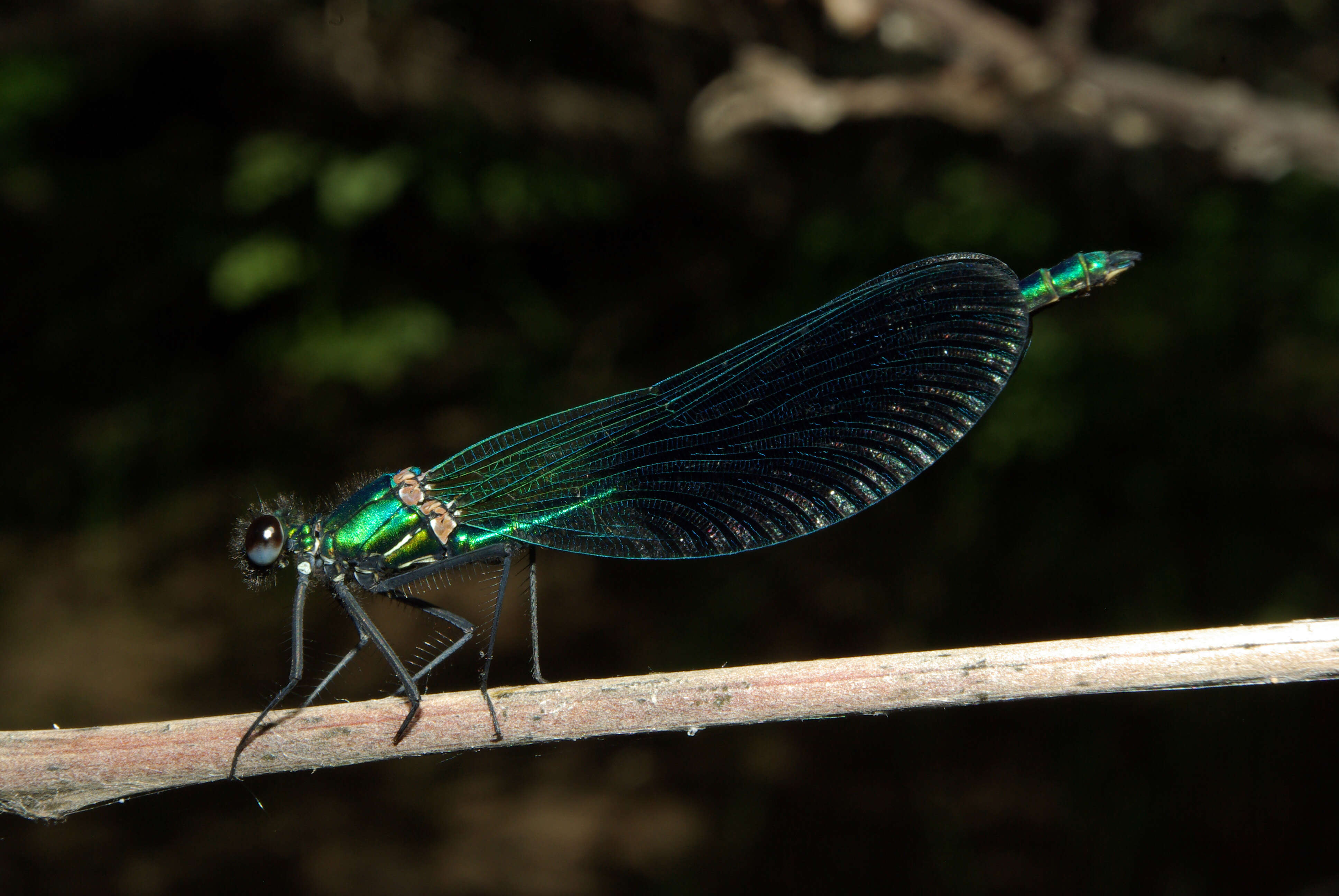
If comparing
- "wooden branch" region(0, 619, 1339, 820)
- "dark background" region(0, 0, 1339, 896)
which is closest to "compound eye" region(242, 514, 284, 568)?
"wooden branch" region(0, 619, 1339, 820)

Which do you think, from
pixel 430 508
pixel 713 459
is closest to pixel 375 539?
pixel 430 508

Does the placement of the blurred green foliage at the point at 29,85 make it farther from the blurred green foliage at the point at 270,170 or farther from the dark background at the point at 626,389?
the blurred green foliage at the point at 270,170

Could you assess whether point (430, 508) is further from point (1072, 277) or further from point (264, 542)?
point (1072, 277)


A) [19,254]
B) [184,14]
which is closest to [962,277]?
[184,14]

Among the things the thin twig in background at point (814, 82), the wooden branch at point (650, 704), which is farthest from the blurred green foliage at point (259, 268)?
the wooden branch at point (650, 704)

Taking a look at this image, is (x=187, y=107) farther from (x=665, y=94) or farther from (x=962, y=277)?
(x=962, y=277)

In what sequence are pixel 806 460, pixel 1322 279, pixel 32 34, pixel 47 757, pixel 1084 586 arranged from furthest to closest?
pixel 32 34 < pixel 1084 586 < pixel 1322 279 < pixel 806 460 < pixel 47 757
